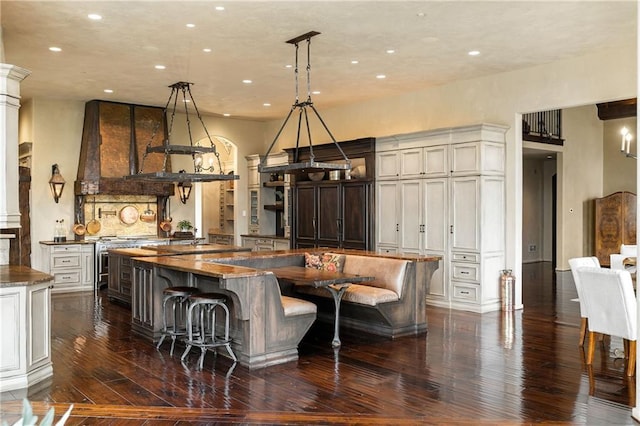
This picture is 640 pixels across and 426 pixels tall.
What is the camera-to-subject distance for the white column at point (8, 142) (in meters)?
4.93

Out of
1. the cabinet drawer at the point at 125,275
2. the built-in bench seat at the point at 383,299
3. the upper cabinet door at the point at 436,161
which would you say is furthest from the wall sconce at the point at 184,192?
the built-in bench seat at the point at 383,299

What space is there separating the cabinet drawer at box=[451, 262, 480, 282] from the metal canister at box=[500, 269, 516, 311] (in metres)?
0.40

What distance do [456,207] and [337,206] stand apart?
239 centimetres

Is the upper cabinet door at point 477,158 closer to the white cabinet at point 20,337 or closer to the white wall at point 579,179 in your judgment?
the white wall at point 579,179

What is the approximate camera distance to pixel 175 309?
6016 millimetres

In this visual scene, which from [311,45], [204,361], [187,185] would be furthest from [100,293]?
[311,45]

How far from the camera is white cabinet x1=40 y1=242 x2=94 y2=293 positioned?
377 inches

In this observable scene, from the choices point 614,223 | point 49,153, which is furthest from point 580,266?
point 49,153

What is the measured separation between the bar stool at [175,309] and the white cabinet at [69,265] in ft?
13.5

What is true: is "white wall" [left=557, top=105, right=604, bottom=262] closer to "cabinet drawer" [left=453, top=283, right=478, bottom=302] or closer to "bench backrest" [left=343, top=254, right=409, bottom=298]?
"cabinet drawer" [left=453, top=283, right=478, bottom=302]

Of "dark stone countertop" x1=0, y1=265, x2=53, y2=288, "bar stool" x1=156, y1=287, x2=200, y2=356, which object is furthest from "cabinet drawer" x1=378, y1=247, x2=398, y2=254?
"dark stone countertop" x1=0, y1=265, x2=53, y2=288

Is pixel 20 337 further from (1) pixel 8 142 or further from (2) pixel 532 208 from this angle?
(2) pixel 532 208

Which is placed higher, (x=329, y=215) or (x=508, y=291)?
(x=329, y=215)

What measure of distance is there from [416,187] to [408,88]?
1654 mm
